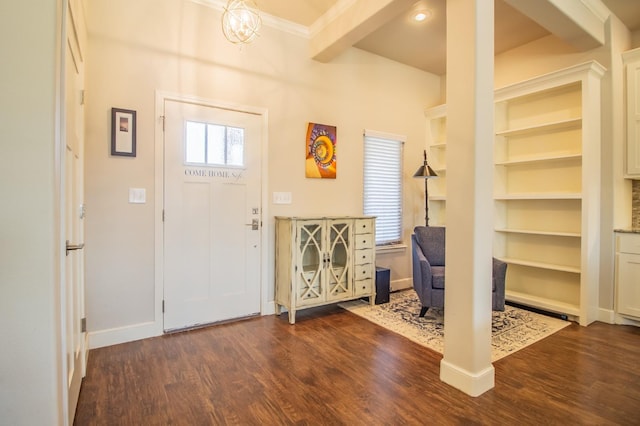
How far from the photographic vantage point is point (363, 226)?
361cm

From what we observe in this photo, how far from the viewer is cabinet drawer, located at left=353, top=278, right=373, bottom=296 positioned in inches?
141

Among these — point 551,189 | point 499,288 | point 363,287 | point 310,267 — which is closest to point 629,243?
point 551,189

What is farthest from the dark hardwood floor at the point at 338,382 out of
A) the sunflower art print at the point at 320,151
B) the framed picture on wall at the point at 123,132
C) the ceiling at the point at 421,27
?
the ceiling at the point at 421,27

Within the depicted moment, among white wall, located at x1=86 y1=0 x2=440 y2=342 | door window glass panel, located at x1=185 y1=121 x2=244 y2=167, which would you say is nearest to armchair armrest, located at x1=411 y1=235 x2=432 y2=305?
white wall, located at x1=86 y1=0 x2=440 y2=342

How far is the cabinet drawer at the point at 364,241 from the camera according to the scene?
11.7 ft

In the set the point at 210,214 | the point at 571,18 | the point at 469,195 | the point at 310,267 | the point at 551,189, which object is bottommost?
the point at 310,267

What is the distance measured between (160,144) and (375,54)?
112 inches

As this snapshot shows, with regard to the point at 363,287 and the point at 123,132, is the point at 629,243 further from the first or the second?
the point at 123,132

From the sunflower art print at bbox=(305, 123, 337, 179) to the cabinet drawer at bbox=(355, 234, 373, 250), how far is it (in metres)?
0.78

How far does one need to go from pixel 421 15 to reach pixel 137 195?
3.17 meters

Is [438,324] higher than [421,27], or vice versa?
[421,27]

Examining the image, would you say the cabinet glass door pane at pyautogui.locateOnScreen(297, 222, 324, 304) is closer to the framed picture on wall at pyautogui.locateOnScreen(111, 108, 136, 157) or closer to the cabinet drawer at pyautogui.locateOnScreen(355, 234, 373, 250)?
the cabinet drawer at pyautogui.locateOnScreen(355, 234, 373, 250)

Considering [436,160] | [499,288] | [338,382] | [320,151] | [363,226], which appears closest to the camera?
[338,382]

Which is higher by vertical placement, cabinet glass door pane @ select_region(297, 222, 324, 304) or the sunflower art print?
the sunflower art print
